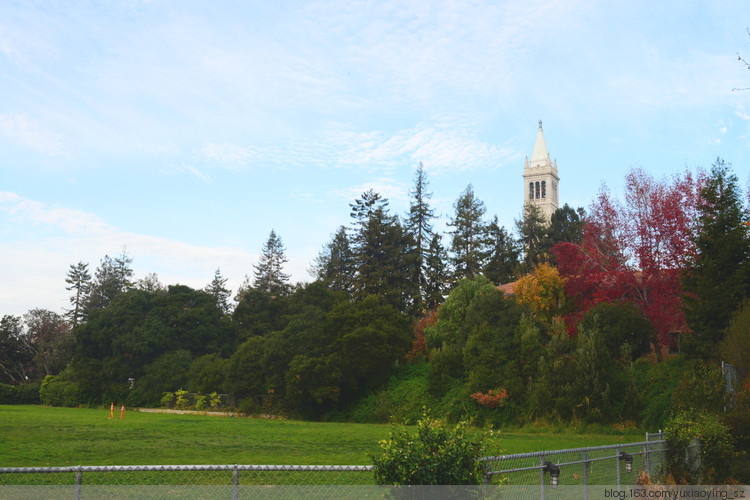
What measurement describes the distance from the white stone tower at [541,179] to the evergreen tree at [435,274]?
175 ft

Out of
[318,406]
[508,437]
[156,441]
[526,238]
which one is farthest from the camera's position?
[526,238]

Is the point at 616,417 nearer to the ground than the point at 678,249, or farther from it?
nearer to the ground

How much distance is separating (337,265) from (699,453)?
6148 centimetres

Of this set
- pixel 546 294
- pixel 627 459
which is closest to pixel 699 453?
pixel 627 459

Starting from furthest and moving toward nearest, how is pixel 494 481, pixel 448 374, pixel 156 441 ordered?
pixel 448 374 < pixel 156 441 < pixel 494 481

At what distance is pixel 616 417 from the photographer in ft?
88.2

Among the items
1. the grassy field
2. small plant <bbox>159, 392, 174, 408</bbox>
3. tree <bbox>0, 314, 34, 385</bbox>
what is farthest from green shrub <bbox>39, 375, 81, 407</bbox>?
the grassy field

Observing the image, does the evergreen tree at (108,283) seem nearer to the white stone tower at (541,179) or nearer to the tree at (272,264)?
the tree at (272,264)

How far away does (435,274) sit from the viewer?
62312mm

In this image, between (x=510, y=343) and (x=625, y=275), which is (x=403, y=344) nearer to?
(x=510, y=343)

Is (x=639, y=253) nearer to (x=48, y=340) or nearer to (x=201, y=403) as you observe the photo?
(x=201, y=403)

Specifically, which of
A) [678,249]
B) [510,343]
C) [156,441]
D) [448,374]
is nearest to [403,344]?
[448,374]

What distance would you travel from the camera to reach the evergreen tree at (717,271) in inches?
883

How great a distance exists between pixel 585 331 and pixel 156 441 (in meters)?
19.5
